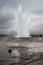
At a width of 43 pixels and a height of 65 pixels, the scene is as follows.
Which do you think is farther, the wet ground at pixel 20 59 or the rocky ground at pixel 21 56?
the rocky ground at pixel 21 56

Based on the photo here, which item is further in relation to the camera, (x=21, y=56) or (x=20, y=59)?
(x=21, y=56)

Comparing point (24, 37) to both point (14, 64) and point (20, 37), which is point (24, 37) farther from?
point (14, 64)

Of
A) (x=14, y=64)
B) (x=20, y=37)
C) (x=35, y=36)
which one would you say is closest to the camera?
(x=14, y=64)

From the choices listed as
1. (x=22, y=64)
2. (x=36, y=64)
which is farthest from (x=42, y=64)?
(x=22, y=64)

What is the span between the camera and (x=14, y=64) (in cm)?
2841

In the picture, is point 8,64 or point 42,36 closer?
point 8,64

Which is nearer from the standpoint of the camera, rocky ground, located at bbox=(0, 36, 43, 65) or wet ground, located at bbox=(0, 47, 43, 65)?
wet ground, located at bbox=(0, 47, 43, 65)

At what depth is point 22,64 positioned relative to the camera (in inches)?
1137

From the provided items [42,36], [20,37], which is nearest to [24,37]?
[20,37]

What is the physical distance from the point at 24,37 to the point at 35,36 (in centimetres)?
1198

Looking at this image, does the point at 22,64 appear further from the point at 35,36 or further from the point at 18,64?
the point at 35,36

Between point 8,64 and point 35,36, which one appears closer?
point 8,64

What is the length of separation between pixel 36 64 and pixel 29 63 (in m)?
1.34

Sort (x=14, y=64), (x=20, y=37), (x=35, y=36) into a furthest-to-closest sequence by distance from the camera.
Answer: (x=35, y=36), (x=20, y=37), (x=14, y=64)
